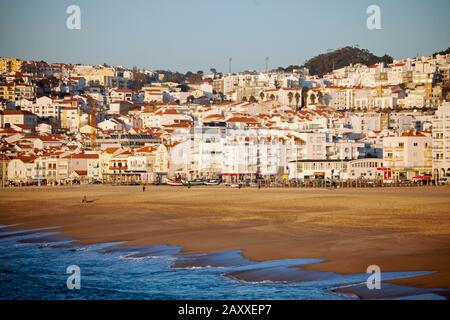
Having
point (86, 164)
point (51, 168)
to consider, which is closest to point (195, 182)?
point (86, 164)

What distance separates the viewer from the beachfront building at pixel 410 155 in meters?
57.9

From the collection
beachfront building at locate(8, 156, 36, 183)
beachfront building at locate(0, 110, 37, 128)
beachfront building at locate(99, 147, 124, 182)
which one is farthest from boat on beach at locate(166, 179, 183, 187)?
beachfront building at locate(0, 110, 37, 128)

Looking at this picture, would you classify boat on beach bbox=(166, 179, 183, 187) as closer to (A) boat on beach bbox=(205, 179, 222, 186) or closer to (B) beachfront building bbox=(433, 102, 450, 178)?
(A) boat on beach bbox=(205, 179, 222, 186)

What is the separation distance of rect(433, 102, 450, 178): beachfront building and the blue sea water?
34.7 metres

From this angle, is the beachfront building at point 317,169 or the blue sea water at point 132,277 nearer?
the blue sea water at point 132,277

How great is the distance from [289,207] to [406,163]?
27.0 m

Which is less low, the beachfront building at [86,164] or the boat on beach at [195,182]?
the beachfront building at [86,164]

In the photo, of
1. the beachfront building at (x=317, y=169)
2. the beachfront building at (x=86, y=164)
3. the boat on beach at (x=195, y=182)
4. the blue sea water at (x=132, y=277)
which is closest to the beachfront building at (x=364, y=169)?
the beachfront building at (x=317, y=169)

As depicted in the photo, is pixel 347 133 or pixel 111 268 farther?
pixel 347 133

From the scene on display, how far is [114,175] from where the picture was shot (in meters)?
70.2

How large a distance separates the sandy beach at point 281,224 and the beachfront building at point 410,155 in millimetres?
16491

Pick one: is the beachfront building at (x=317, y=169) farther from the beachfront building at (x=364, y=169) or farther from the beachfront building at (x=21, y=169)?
the beachfront building at (x=21, y=169)
